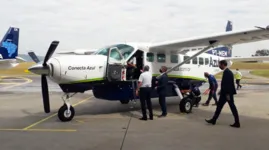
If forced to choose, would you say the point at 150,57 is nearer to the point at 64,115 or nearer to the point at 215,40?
the point at 215,40

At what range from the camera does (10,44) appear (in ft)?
84.9

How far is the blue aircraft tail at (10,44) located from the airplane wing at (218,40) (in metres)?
18.6

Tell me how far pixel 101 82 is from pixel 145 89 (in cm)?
143

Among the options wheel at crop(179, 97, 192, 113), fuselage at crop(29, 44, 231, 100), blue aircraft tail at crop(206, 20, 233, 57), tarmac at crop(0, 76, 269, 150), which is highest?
blue aircraft tail at crop(206, 20, 233, 57)

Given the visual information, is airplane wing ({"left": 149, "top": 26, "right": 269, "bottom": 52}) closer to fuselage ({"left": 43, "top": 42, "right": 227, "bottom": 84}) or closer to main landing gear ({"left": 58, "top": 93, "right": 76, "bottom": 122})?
fuselage ({"left": 43, "top": 42, "right": 227, "bottom": 84})

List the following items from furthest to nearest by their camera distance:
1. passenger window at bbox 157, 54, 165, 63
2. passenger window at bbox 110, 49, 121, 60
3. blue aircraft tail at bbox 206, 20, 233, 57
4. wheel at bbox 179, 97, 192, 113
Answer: blue aircraft tail at bbox 206, 20, 233, 57, passenger window at bbox 157, 54, 165, 63, wheel at bbox 179, 97, 192, 113, passenger window at bbox 110, 49, 121, 60

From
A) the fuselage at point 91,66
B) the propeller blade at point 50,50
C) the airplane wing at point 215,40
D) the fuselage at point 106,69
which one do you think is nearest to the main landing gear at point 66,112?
the fuselage at point 106,69

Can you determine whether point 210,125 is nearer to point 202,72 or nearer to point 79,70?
point 79,70

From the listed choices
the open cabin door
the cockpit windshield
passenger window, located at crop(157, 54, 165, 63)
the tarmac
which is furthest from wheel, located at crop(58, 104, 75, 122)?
passenger window, located at crop(157, 54, 165, 63)

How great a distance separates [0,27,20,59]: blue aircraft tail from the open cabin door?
18.7 metres

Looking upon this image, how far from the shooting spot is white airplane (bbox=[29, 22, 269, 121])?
328 inches

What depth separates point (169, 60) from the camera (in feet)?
37.5

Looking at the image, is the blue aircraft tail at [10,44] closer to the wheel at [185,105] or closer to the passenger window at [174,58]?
the passenger window at [174,58]

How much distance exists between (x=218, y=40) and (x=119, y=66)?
3.47 m
